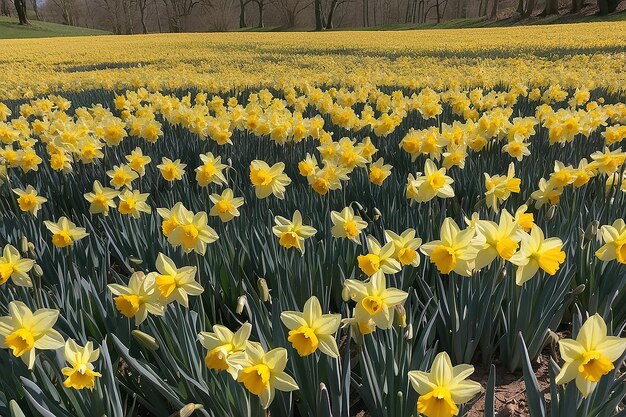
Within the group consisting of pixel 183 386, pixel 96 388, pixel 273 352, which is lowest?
pixel 183 386

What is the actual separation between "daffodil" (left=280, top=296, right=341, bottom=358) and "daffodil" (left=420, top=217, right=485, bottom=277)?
0.40 m

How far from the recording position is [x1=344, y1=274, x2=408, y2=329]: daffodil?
1.28 m

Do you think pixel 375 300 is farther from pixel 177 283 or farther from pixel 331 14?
pixel 331 14

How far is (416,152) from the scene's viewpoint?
3.14 meters

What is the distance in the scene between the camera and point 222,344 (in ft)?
4.06

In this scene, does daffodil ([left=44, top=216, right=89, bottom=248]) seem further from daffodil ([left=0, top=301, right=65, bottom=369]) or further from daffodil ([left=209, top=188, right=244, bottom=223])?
daffodil ([left=0, top=301, right=65, bottom=369])

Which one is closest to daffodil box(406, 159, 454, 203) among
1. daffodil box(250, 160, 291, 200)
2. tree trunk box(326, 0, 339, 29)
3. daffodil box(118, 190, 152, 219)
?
daffodil box(250, 160, 291, 200)

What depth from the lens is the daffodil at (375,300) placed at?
1.28 metres

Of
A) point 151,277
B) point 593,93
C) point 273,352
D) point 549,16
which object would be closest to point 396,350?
point 273,352

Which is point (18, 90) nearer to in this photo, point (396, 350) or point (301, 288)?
point (301, 288)

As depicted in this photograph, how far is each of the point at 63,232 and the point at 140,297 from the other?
33.6 inches

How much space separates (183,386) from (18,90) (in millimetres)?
8851

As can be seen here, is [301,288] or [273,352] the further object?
[301,288]

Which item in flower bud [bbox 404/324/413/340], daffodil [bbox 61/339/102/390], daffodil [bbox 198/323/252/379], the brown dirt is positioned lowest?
the brown dirt
